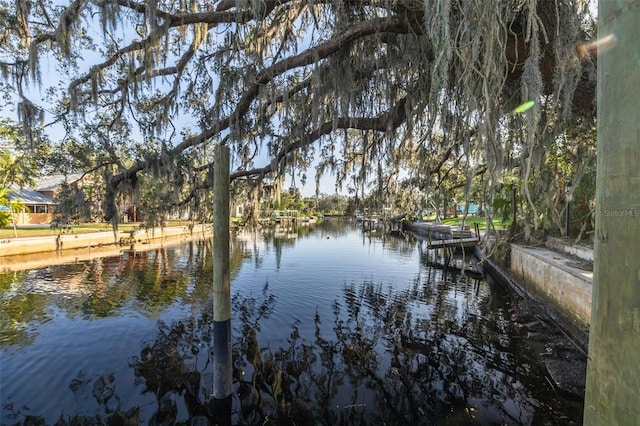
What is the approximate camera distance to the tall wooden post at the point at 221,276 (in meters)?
4.48

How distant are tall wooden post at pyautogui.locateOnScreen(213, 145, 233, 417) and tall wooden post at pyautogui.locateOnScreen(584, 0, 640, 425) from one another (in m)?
4.09

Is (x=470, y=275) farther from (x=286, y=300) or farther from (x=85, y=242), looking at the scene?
(x=85, y=242)

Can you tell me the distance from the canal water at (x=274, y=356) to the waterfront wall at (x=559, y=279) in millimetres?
1299

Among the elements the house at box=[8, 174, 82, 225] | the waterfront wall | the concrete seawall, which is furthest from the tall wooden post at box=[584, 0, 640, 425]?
the house at box=[8, 174, 82, 225]

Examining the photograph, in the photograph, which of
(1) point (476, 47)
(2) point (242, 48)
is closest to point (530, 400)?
(1) point (476, 47)

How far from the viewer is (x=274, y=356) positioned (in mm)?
6344

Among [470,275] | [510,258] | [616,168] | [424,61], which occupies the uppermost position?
[424,61]

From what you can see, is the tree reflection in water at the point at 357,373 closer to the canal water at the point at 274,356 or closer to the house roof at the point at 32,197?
the canal water at the point at 274,356

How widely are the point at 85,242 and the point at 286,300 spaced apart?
16.7m

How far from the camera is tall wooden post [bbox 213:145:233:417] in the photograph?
4.48m

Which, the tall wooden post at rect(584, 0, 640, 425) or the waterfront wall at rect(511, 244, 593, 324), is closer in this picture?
the tall wooden post at rect(584, 0, 640, 425)

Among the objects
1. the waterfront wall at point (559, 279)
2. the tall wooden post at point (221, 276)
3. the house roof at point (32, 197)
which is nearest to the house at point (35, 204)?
the house roof at point (32, 197)

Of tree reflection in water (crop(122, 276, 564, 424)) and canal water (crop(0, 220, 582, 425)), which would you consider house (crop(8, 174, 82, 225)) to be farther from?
tree reflection in water (crop(122, 276, 564, 424))

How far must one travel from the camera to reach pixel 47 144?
23.5 ft
